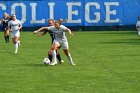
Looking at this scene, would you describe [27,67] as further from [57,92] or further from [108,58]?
[57,92]

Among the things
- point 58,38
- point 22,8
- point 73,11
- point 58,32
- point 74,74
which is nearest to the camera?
point 74,74

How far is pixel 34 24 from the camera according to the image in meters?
57.4

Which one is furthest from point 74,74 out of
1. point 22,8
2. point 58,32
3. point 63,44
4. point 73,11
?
point 73,11

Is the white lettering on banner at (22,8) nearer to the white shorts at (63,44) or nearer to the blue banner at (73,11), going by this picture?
the blue banner at (73,11)

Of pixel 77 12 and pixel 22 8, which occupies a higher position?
pixel 22 8

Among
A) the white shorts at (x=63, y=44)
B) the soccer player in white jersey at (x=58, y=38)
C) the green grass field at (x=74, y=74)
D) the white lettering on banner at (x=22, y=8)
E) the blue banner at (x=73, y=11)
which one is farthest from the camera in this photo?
the blue banner at (x=73, y=11)

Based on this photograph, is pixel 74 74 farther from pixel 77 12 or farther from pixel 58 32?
pixel 77 12

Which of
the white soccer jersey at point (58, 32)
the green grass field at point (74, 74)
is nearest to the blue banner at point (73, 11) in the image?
the green grass field at point (74, 74)

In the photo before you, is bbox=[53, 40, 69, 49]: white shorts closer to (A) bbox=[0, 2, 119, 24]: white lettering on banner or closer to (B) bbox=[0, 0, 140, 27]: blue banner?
(B) bbox=[0, 0, 140, 27]: blue banner

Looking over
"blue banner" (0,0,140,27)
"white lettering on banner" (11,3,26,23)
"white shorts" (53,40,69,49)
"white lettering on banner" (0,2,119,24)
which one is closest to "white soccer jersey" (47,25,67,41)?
"white shorts" (53,40,69,49)

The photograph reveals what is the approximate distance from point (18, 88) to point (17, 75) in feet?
10.7

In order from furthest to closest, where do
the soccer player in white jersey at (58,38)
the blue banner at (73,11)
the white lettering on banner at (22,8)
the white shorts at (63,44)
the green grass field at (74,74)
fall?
1. the blue banner at (73,11)
2. the white lettering on banner at (22,8)
3. the white shorts at (63,44)
4. the soccer player in white jersey at (58,38)
5. the green grass field at (74,74)

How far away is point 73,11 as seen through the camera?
5800cm

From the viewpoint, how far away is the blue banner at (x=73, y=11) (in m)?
57.5
